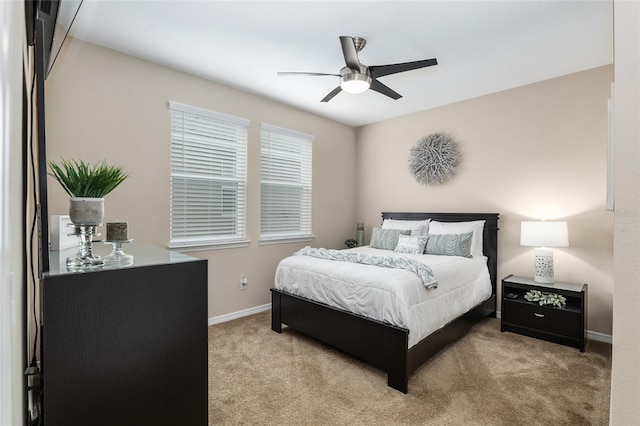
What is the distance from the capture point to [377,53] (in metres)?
2.89

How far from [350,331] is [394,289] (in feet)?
1.89

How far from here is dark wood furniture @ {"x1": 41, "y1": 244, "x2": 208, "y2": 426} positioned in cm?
95

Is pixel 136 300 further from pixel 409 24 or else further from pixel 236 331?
pixel 409 24

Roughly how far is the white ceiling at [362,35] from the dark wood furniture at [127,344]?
71.6 inches

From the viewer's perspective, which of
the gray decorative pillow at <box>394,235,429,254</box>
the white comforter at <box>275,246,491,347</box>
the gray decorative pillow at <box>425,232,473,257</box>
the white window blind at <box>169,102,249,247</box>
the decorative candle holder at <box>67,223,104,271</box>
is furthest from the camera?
the gray decorative pillow at <box>394,235,429,254</box>

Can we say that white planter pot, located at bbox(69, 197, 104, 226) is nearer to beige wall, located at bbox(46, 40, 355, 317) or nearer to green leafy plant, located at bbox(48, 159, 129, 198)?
green leafy plant, located at bbox(48, 159, 129, 198)

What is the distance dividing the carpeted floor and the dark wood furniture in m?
0.93

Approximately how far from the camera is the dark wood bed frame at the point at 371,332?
7.31 ft

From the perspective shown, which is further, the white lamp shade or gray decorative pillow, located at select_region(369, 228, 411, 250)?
gray decorative pillow, located at select_region(369, 228, 411, 250)

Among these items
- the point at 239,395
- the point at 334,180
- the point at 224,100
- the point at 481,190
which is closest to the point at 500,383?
the point at 239,395

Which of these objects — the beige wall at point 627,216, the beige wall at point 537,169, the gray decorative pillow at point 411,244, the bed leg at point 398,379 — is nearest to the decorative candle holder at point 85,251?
the beige wall at point 627,216

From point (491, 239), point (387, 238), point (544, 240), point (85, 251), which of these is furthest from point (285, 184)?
point (85, 251)

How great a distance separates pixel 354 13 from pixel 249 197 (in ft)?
7.58

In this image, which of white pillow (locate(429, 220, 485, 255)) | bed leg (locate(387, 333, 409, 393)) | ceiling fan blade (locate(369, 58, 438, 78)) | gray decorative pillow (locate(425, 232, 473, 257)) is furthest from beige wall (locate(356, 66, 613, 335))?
bed leg (locate(387, 333, 409, 393))
